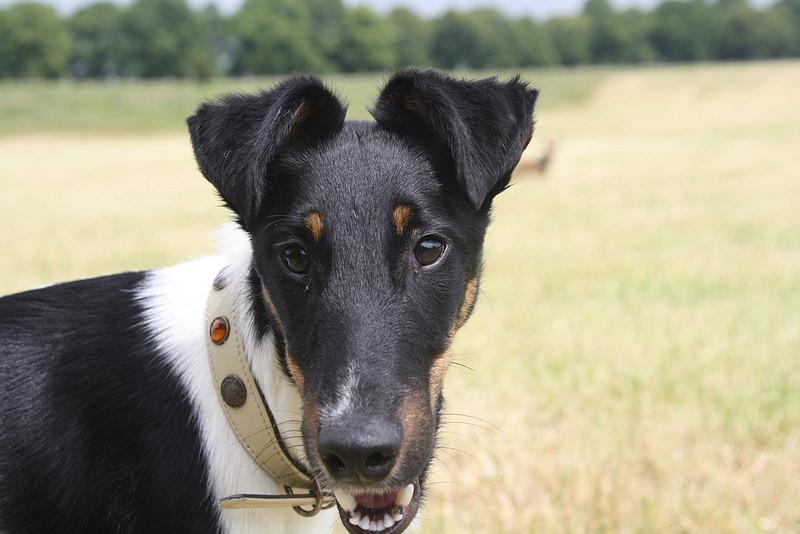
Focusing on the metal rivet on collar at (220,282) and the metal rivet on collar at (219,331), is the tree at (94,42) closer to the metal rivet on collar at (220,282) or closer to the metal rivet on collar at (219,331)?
the metal rivet on collar at (220,282)

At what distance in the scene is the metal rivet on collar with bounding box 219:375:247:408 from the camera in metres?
2.49

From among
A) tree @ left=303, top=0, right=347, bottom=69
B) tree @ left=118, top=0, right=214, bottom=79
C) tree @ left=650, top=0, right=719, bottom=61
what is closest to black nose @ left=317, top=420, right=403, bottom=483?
tree @ left=118, top=0, right=214, bottom=79

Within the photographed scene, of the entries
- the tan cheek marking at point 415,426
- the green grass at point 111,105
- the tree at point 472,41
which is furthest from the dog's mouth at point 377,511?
the tree at point 472,41

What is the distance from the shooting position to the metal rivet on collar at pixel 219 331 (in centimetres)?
254

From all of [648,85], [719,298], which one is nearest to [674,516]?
[719,298]

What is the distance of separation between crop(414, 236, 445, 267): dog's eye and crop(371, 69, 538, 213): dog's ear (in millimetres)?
191

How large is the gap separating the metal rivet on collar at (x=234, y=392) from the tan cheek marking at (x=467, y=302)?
2.58 feet

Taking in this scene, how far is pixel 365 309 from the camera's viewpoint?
2262 mm

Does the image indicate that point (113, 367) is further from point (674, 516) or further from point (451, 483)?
point (674, 516)

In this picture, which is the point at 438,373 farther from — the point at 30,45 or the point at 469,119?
the point at 30,45

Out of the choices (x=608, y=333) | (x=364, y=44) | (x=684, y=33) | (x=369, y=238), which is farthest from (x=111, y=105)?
(x=684, y=33)

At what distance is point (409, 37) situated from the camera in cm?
11069

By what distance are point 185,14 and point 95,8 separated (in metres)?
26.9

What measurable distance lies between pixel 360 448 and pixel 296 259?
727mm
